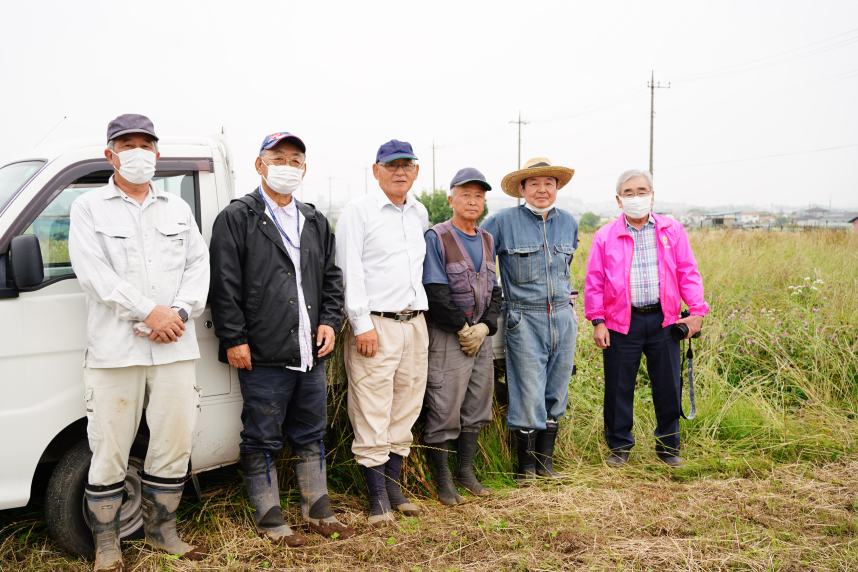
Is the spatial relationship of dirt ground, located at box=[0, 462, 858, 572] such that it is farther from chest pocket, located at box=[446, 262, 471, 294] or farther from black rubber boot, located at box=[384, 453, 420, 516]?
chest pocket, located at box=[446, 262, 471, 294]

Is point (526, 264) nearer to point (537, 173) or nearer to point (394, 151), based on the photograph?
point (537, 173)

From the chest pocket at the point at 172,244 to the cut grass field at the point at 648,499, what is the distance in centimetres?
129

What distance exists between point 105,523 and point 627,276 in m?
3.62

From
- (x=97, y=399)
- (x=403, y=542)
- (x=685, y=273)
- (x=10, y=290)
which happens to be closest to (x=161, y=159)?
(x=10, y=290)

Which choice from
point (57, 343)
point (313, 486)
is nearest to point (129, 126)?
point (57, 343)

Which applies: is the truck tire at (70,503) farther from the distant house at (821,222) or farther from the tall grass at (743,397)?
the distant house at (821,222)

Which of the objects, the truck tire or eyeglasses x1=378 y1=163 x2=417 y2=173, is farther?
eyeglasses x1=378 y1=163 x2=417 y2=173

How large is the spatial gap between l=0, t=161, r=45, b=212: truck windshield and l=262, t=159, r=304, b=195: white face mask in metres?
1.14

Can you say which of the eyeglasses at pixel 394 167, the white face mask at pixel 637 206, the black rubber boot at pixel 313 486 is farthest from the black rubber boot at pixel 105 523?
the white face mask at pixel 637 206

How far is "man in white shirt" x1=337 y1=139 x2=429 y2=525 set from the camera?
3.44 meters

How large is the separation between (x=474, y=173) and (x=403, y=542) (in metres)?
2.30

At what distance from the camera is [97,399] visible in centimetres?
274

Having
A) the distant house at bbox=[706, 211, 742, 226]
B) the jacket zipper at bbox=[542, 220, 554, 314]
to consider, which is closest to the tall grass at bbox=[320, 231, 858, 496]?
the jacket zipper at bbox=[542, 220, 554, 314]

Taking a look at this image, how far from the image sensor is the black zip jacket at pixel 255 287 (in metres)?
3.06
